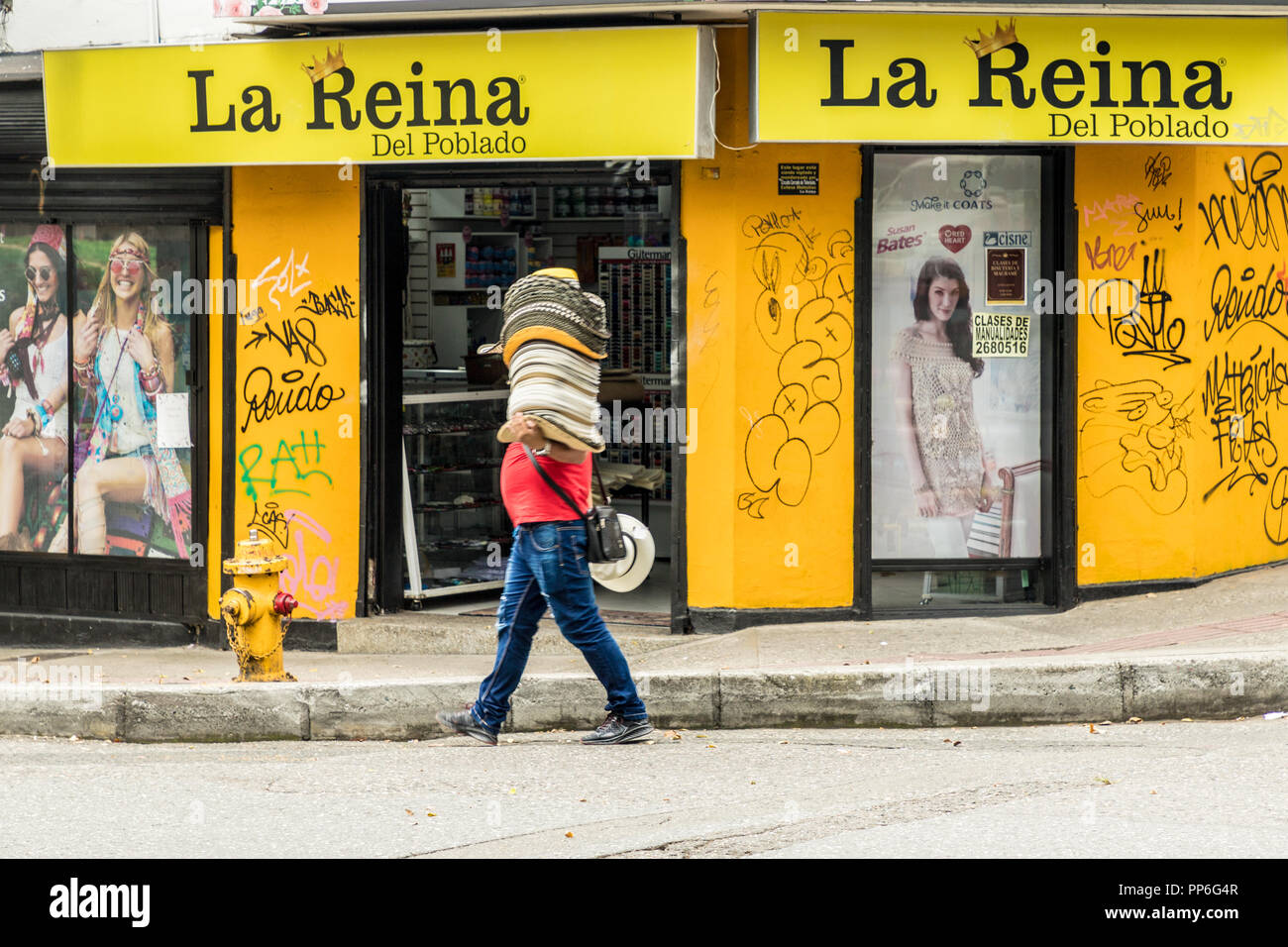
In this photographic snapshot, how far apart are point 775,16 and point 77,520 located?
18.3ft

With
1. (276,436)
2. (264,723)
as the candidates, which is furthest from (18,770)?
(276,436)

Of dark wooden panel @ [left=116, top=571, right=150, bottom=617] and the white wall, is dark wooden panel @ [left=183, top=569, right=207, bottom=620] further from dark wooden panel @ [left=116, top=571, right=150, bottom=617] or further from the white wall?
the white wall

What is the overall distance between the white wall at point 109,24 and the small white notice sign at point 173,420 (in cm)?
218

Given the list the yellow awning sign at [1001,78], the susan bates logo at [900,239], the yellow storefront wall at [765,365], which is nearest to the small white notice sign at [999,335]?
the susan bates logo at [900,239]

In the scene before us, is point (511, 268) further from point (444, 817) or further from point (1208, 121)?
point (444, 817)

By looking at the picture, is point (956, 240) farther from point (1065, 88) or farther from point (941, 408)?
point (1065, 88)

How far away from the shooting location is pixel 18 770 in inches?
265

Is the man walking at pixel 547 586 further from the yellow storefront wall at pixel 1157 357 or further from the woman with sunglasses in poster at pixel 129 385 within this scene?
the woman with sunglasses in poster at pixel 129 385

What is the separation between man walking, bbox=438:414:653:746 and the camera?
666 cm

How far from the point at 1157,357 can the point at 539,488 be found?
14.6 feet

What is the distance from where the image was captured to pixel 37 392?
1041cm

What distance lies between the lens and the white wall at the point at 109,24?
371 inches

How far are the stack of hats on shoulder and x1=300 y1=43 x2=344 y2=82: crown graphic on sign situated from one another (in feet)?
9.74

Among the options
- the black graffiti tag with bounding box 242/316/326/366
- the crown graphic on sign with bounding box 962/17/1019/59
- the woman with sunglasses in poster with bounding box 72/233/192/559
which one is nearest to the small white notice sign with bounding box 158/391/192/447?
the woman with sunglasses in poster with bounding box 72/233/192/559
